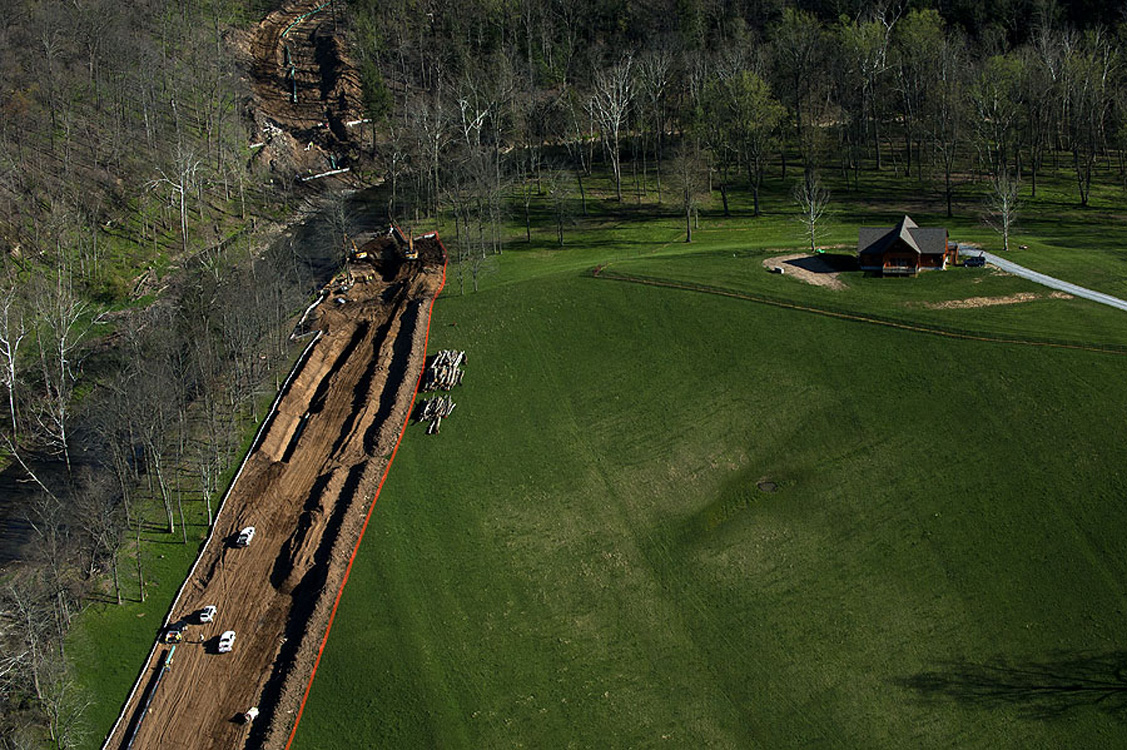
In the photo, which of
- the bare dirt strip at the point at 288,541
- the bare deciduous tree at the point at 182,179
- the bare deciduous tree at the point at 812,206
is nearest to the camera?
the bare dirt strip at the point at 288,541

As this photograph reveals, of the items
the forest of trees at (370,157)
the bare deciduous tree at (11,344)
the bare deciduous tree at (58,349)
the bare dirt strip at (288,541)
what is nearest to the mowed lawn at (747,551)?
the bare dirt strip at (288,541)

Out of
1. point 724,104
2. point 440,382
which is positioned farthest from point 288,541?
point 724,104

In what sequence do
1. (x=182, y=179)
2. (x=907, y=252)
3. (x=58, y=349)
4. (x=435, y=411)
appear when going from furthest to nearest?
(x=182, y=179) < (x=907, y=252) < (x=58, y=349) < (x=435, y=411)

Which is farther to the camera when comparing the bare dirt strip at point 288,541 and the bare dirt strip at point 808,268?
the bare dirt strip at point 808,268

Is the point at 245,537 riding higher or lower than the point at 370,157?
lower

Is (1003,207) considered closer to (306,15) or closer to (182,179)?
(182,179)

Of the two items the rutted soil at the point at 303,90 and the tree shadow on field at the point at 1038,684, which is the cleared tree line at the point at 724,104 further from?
the tree shadow on field at the point at 1038,684

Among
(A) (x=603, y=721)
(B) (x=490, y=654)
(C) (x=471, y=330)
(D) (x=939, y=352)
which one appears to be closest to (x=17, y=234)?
(C) (x=471, y=330)

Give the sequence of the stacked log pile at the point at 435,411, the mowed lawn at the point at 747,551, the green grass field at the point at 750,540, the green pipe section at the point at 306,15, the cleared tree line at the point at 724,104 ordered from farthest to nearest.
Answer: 1. the green pipe section at the point at 306,15
2. the cleared tree line at the point at 724,104
3. the stacked log pile at the point at 435,411
4. the green grass field at the point at 750,540
5. the mowed lawn at the point at 747,551
